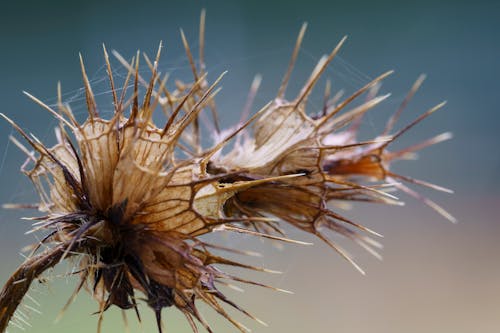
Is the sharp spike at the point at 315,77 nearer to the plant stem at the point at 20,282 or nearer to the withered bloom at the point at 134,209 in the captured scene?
the withered bloom at the point at 134,209

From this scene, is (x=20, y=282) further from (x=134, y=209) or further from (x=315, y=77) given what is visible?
(x=315, y=77)

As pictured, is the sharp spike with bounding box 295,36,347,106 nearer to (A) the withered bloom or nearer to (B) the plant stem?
(A) the withered bloom

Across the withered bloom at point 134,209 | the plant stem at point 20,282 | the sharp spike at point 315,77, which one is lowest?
the plant stem at point 20,282

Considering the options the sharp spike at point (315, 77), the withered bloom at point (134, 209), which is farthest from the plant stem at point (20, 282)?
the sharp spike at point (315, 77)

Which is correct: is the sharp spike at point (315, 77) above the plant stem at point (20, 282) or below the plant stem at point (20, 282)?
above

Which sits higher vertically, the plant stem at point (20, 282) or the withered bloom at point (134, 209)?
the withered bloom at point (134, 209)

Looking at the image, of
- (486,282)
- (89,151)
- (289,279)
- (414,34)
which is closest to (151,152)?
(89,151)

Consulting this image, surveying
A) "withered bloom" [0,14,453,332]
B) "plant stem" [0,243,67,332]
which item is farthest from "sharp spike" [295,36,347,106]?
"plant stem" [0,243,67,332]

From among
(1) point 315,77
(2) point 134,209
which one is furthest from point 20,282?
(1) point 315,77

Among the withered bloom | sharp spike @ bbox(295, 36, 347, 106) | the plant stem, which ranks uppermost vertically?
sharp spike @ bbox(295, 36, 347, 106)

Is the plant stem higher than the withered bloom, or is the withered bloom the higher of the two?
the withered bloom

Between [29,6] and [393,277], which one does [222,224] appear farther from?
[29,6]
